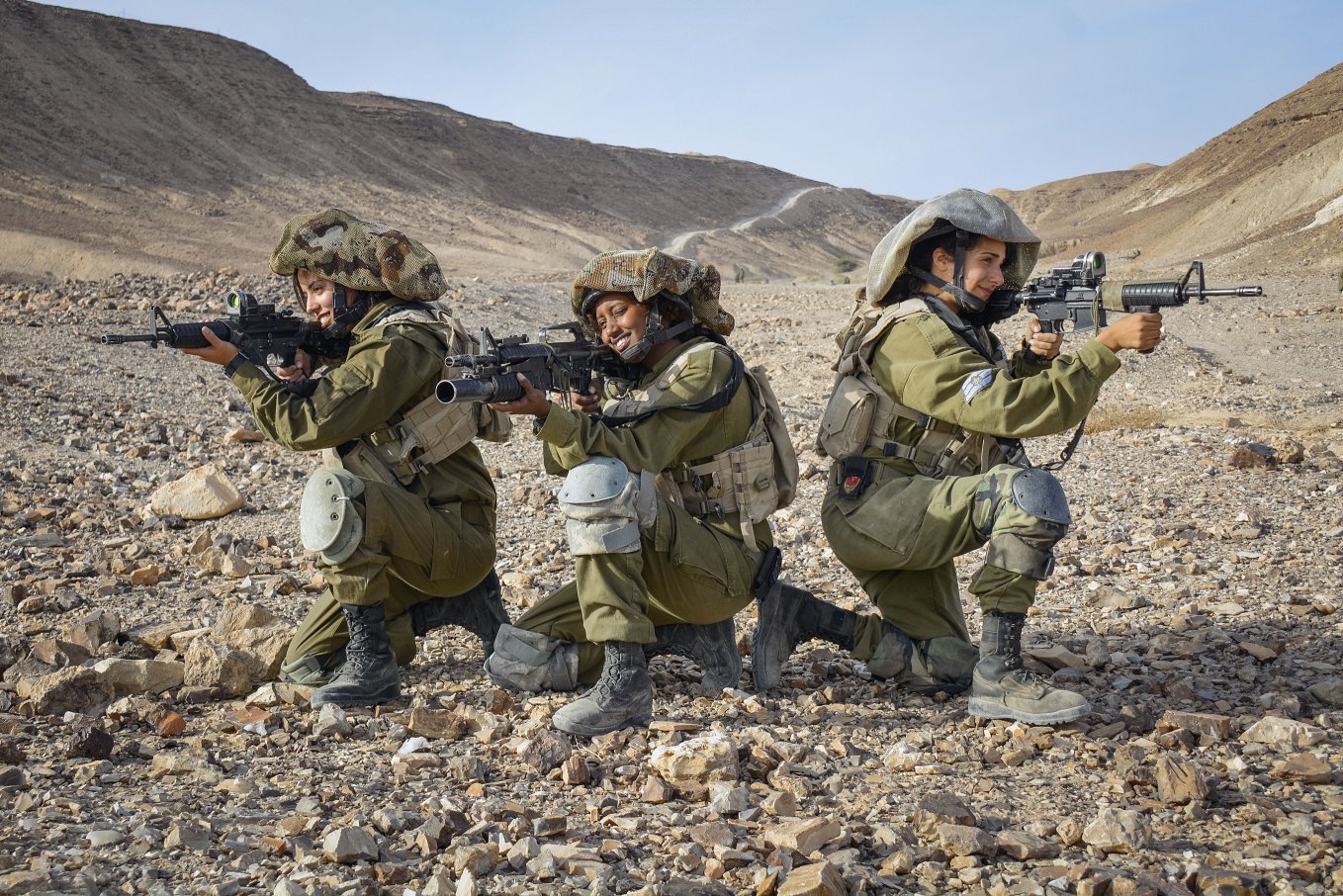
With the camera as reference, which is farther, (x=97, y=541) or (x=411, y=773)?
(x=97, y=541)

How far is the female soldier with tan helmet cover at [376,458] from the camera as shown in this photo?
162 inches

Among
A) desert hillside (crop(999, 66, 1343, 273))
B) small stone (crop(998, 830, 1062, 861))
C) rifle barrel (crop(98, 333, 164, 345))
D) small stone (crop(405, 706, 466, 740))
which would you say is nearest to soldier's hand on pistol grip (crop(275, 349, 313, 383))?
rifle barrel (crop(98, 333, 164, 345))

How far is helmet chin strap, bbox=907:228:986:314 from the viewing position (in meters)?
4.21

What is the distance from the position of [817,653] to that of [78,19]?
42.2 m

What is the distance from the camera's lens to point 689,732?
371cm

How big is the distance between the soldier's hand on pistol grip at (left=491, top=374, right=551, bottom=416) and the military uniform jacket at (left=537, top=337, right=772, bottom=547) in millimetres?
37

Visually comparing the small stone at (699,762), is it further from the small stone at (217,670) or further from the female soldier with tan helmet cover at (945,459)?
the small stone at (217,670)

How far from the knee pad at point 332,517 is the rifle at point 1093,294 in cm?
243

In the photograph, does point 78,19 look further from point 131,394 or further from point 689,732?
point 689,732

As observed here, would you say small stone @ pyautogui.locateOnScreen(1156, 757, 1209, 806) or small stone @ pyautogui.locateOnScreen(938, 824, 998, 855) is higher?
small stone @ pyautogui.locateOnScreen(1156, 757, 1209, 806)

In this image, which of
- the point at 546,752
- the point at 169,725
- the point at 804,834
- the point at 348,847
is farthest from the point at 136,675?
the point at 804,834

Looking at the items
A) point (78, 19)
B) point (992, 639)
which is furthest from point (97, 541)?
point (78, 19)

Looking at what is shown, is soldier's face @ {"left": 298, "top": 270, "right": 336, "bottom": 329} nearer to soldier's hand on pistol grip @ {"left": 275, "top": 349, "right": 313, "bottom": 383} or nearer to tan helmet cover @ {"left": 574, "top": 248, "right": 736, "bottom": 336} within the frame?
soldier's hand on pistol grip @ {"left": 275, "top": 349, "right": 313, "bottom": 383}

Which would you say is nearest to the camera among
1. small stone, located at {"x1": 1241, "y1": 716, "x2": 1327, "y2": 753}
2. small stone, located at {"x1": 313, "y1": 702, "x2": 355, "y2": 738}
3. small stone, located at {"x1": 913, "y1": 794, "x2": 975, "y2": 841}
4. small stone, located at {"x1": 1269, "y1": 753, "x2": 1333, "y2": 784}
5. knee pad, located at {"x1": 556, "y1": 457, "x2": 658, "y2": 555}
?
small stone, located at {"x1": 913, "y1": 794, "x2": 975, "y2": 841}
